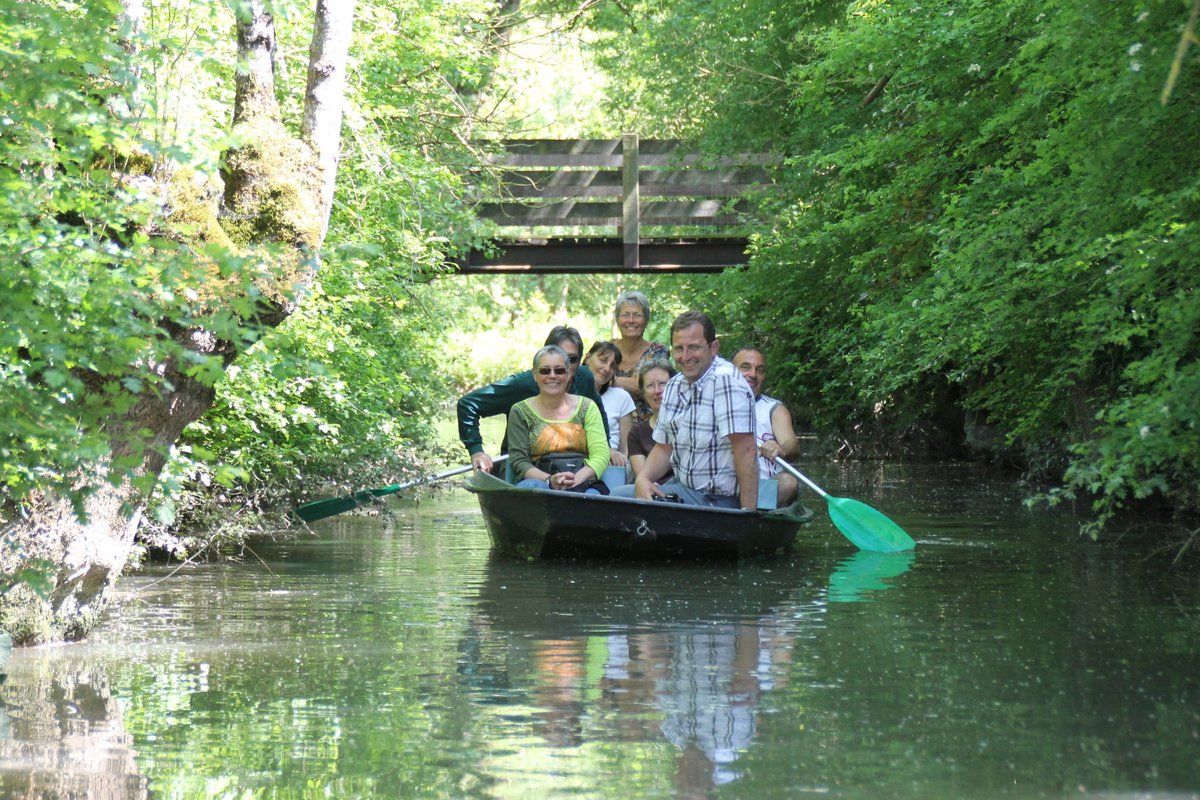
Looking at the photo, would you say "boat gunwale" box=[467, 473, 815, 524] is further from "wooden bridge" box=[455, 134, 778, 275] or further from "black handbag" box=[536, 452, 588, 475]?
"wooden bridge" box=[455, 134, 778, 275]

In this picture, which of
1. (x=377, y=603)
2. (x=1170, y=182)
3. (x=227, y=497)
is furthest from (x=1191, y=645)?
(x=227, y=497)

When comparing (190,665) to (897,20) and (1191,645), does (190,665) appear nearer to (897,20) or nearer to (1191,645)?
(1191,645)

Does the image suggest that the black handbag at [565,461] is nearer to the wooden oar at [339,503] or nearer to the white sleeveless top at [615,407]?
the wooden oar at [339,503]

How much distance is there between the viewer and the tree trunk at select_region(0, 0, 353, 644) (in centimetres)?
689

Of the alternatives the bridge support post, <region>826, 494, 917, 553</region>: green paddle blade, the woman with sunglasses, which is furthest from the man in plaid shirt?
the bridge support post

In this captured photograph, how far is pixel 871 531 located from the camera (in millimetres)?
11000

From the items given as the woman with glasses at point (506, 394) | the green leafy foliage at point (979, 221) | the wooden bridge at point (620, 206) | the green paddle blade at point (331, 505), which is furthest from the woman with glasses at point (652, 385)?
the wooden bridge at point (620, 206)

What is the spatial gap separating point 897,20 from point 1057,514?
14.5 feet

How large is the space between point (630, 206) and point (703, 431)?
12520mm

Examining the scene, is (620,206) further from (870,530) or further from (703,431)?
(703,431)

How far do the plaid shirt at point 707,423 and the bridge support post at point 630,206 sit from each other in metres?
11.8

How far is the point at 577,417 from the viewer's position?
34.3ft

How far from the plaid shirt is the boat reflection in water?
0.57 meters

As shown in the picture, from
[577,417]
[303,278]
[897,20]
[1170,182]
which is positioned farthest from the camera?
[897,20]
